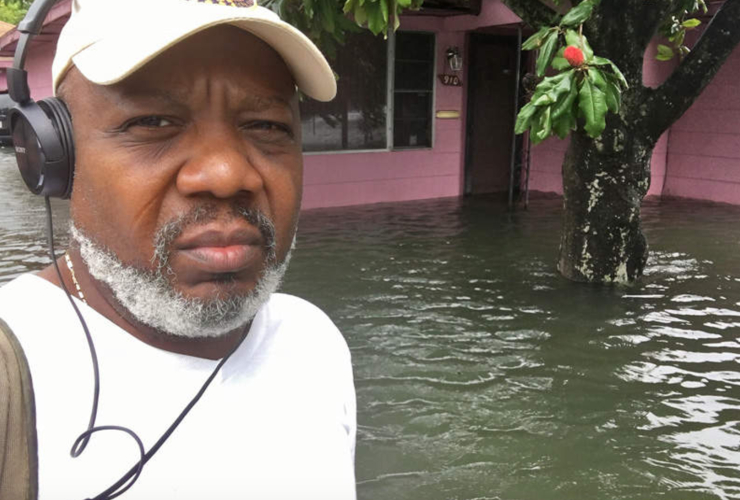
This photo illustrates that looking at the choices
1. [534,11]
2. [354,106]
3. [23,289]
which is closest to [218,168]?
[23,289]

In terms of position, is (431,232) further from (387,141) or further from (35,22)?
(35,22)

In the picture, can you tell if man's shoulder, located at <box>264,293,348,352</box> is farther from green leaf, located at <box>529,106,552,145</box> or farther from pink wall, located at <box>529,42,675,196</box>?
pink wall, located at <box>529,42,675,196</box>

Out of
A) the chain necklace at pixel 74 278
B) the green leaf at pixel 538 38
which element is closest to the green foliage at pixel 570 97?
the green leaf at pixel 538 38

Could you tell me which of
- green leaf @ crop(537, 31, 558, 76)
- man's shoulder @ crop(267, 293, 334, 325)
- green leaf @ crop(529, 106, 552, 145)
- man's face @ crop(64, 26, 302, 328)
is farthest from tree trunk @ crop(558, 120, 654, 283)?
man's face @ crop(64, 26, 302, 328)

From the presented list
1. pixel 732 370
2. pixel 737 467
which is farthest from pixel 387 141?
pixel 737 467

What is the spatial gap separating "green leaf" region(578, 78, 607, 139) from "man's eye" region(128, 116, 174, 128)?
103 inches

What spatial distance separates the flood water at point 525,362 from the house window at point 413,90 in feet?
10.4

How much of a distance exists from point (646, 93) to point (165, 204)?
566 centimetres

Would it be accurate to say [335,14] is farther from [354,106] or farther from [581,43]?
[354,106]

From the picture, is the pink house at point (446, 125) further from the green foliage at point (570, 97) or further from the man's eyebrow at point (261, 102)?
the man's eyebrow at point (261, 102)

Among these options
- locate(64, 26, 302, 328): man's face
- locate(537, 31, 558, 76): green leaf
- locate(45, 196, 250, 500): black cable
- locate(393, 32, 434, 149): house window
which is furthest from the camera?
locate(393, 32, 434, 149): house window

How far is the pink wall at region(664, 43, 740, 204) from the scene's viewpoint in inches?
411

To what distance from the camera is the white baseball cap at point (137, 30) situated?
1.08 m

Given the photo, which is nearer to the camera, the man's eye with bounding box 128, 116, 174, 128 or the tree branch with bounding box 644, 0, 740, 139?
the man's eye with bounding box 128, 116, 174, 128
